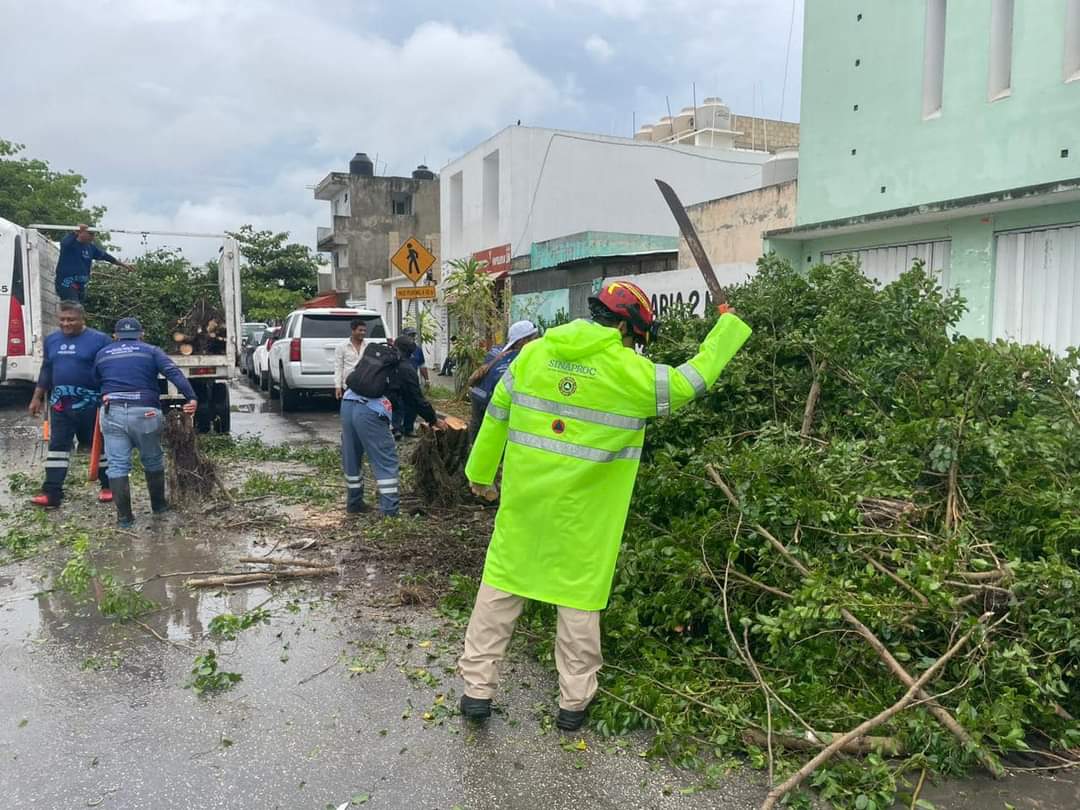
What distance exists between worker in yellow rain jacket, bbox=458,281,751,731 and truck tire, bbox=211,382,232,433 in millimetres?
9096

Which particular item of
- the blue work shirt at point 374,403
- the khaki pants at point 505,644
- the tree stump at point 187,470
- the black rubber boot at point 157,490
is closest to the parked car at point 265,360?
the tree stump at point 187,470

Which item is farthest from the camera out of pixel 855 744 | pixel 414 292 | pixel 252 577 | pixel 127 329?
pixel 414 292

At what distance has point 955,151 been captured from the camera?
9336mm

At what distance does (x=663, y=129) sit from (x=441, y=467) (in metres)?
22.4

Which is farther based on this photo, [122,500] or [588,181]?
[588,181]

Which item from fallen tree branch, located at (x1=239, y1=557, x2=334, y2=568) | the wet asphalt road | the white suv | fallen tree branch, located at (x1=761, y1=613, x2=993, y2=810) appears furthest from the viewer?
the white suv

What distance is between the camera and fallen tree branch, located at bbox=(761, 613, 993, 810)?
3.16m

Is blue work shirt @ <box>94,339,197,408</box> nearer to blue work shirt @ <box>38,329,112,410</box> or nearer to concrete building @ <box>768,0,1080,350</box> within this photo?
blue work shirt @ <box>38,329,112,410</box>

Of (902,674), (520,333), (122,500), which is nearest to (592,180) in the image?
(520,333)

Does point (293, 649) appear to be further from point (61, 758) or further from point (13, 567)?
point (13, 567)

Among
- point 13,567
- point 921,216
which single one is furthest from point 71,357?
point 921,216

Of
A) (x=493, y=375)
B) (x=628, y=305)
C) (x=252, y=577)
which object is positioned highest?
(x=628, y=305)

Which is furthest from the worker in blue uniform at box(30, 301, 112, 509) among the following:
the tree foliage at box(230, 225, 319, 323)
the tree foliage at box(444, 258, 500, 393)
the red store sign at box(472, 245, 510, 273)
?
the tree foliage at box(230, 225, 319, 323)

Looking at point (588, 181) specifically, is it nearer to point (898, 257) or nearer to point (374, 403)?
point (898, 257)
